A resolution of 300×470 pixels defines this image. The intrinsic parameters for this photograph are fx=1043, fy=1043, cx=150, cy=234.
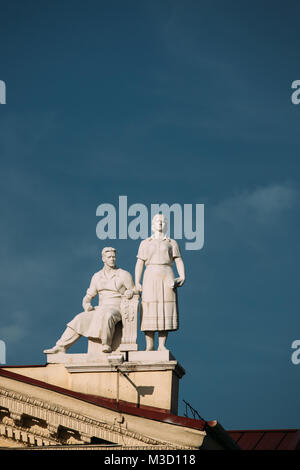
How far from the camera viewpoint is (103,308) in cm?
3134

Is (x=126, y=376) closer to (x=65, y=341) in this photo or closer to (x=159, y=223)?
(x=65, y=341)

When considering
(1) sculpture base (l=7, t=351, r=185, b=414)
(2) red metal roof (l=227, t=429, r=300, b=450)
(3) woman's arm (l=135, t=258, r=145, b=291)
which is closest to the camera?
(1) sculpture base (l=7, t=351, r=185, b=414)

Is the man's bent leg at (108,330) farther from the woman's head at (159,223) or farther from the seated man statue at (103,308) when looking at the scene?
the woman's head at (159,223)

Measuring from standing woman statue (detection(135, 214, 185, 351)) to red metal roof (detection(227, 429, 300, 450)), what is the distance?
7845 millimetres

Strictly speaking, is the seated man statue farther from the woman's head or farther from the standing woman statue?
the woman's head

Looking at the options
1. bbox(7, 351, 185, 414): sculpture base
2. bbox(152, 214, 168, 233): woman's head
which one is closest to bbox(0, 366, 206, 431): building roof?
bbox(7, 351, 185, 414): sculpture base

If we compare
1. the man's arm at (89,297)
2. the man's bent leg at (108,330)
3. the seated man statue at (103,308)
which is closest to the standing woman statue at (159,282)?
the seated man statue at (103,308)

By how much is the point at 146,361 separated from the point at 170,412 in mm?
1617

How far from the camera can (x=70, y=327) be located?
31.5 meters

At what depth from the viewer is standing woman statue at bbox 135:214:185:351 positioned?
30.9 m

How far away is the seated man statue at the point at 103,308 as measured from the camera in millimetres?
30828
